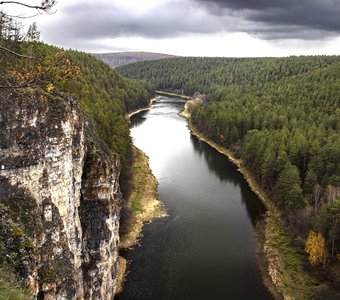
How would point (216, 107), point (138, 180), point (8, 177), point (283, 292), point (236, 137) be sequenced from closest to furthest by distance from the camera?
point (8, 177) → point (283, 292) → point (138, 180) → point (236, 137) → point (216, 107)

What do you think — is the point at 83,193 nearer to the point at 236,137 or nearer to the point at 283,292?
the point at 283,292

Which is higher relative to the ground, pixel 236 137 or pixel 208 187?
pixel 236 137

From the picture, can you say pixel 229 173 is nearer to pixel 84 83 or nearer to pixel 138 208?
pixel 138 208

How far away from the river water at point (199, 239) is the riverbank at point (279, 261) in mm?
1104

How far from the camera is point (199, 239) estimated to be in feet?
144

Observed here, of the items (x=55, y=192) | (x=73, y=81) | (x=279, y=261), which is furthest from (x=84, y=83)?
(x=55, y=192)

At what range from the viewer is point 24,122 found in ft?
66.7

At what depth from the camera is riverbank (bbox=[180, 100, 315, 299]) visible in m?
35.6

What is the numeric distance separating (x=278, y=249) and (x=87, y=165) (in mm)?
26364

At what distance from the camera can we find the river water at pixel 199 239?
3556cm

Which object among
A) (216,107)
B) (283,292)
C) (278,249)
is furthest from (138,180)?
(216,107)

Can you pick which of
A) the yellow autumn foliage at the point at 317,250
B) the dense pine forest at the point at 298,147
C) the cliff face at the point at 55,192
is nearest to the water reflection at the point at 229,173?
the dense pine forest at the point at 298,147

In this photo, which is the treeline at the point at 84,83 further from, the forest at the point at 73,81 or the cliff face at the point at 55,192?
the cliff face at the point at 55,192

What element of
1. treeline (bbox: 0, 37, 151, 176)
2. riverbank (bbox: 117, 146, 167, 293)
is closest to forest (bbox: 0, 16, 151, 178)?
treeline (bbox: 0, 37, 151, 176)
